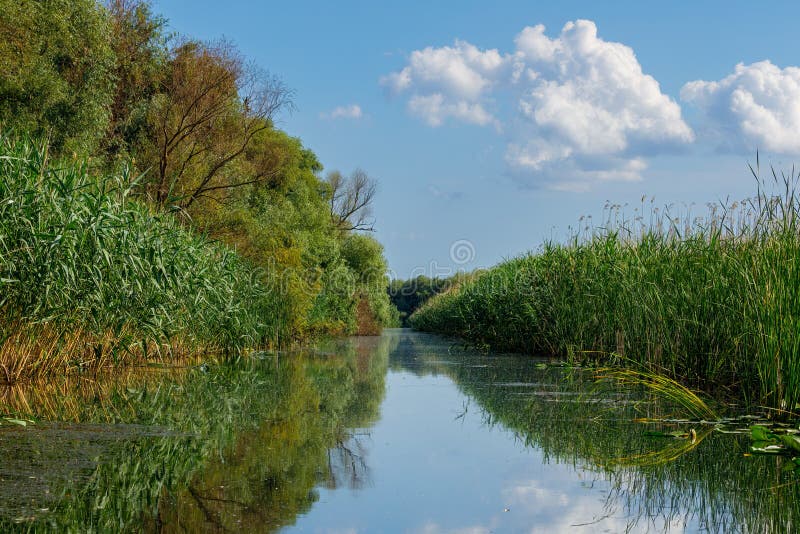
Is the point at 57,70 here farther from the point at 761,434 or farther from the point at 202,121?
the point at 761,434

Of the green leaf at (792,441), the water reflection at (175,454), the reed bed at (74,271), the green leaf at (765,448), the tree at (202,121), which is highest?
the tree at (202,121)

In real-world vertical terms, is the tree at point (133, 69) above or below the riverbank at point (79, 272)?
above

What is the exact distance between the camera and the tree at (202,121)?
64.3ft

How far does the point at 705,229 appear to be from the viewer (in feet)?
28.0

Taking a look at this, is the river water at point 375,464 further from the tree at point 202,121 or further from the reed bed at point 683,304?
the tree at point 202,121

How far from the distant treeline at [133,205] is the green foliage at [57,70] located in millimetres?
38

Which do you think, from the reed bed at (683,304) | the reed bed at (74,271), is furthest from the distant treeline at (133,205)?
the reed bed at (683,304)

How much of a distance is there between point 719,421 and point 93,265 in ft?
17.3

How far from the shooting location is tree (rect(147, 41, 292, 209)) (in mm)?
19594

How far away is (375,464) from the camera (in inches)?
186

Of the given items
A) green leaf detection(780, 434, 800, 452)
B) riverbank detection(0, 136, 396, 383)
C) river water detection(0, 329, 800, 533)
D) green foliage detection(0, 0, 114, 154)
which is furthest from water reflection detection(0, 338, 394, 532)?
green foliage detection(0, 0, 114, 154)

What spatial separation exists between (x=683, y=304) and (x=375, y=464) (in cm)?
444

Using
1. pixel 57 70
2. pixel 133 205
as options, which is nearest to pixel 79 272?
pixel 133 205

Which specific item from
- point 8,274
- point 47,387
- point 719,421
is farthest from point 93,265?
point 719,421
